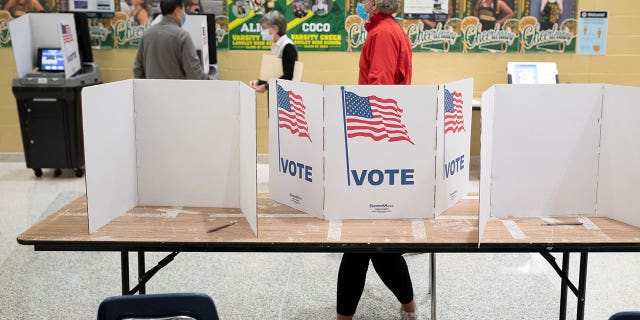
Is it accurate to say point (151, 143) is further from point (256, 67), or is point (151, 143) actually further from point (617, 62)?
point (617, 62)

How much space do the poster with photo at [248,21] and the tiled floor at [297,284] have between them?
9.44ft

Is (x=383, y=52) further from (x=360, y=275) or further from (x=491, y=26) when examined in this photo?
A: (x=491, y=26)

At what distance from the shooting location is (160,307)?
1.84 metres

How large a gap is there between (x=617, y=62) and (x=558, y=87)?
449 cm

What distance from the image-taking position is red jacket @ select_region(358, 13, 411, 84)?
3.60 m

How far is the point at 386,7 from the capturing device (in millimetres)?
3639

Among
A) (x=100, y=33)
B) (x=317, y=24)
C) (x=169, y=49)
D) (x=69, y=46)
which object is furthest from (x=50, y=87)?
(x=317, y=24)

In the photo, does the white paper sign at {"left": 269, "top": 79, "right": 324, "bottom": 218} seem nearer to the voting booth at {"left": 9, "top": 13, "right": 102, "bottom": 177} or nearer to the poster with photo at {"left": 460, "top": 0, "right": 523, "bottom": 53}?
the voting booth at {"left": 9, "top": 13, "right": 102, "bottom": 177}

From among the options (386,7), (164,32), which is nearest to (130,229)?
(386,7)

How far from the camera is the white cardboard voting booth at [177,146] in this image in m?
2.68

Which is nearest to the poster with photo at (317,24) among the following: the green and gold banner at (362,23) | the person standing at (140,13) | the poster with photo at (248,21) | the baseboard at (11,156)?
the green and gold banner at (362,23)

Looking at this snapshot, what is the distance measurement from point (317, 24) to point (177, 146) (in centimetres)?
405

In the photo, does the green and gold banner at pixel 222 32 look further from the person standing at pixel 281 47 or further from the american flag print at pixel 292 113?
the american flag print at pixel 292 113

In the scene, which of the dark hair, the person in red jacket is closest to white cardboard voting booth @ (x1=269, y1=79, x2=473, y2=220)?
the person in red jacket
